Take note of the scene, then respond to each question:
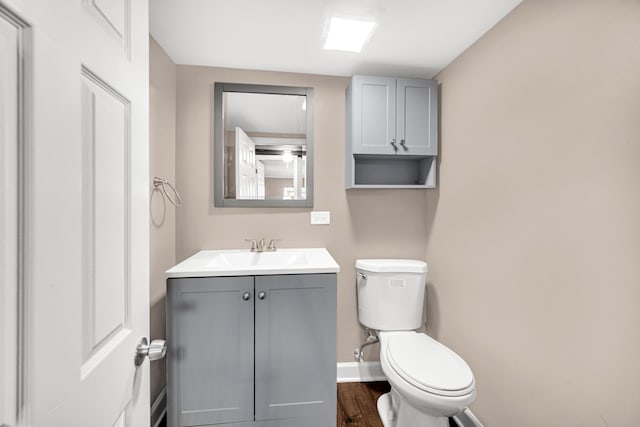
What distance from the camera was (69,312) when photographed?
1.41 ft

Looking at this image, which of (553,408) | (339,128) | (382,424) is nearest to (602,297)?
(553,408)

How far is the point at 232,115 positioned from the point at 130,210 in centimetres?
146

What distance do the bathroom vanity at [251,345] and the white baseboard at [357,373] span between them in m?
0.54

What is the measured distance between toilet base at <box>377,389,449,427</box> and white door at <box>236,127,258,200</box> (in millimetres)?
1567

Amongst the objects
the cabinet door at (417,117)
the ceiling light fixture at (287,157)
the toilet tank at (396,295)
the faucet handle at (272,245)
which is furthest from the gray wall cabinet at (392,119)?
the faucet handle at (272,245)

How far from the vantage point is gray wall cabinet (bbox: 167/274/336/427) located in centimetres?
137

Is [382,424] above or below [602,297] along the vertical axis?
below

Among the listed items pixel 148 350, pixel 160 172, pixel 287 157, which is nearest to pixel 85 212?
pixel 148 350

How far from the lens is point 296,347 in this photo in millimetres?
1442

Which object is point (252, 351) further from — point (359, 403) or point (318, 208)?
point (318, 208)

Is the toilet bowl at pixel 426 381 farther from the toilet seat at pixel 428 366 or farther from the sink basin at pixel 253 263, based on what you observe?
the sink basin at pixel 253 263

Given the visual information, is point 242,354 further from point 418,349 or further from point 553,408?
point 553,408

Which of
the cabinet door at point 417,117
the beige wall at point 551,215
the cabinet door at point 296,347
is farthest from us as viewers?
the cabinet door at point 417,117

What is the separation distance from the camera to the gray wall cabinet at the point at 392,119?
72.0 inches
